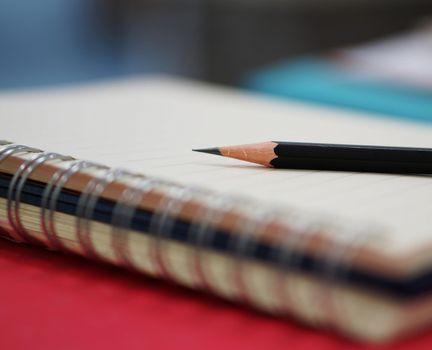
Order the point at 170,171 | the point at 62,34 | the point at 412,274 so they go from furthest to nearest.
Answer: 1. the point at 62,34
2. the point at 170,171
3. the point at 412,274

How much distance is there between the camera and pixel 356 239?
1.15 feet

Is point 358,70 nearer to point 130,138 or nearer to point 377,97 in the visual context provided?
point 377,97

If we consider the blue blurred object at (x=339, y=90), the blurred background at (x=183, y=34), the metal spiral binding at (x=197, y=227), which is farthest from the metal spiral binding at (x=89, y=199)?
the blurred background at (x=183, y=34)

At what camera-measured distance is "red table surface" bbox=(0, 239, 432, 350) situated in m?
0.38

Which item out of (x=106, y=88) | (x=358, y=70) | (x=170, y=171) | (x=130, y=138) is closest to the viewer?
(x=170, y=171)

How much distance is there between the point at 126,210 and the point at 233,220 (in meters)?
0.06

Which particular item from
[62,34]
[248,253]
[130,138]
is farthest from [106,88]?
[62,34]

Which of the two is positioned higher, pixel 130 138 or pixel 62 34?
pixel 130 138

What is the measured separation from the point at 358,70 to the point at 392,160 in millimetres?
660

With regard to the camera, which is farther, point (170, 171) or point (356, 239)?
point (170, 171)

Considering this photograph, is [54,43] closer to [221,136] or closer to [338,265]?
[221,136]

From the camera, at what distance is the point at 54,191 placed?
45cm

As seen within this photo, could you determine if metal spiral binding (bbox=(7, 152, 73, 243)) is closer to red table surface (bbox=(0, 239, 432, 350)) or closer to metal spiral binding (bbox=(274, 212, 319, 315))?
red table surface (bbox=(0, 239, 432, 350))

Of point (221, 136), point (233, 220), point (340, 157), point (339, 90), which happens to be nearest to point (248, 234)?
point (233, 220)
